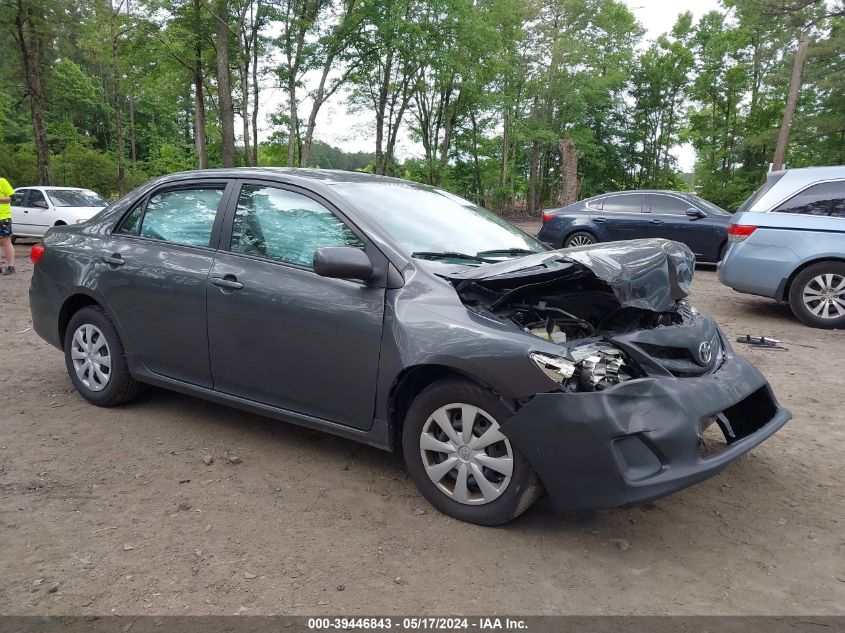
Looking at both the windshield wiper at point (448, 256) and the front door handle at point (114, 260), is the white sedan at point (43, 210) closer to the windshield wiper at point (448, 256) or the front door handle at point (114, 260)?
the front door handle at point (114, 260)

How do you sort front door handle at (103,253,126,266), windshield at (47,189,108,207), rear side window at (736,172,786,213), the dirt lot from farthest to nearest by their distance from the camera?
windshield at (47,189,108,207) → rear side window at (736,172,786,213) → front door handle at (103,253,126,266) → the dirt lot

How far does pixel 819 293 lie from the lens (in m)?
7.17

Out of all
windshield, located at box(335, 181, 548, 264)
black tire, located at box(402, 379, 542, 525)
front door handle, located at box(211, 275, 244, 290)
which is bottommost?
black tire, located at box(402, 379, 542, 525)

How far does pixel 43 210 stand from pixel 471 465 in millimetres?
16411

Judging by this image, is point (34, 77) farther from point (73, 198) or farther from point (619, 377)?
point (619, 377)

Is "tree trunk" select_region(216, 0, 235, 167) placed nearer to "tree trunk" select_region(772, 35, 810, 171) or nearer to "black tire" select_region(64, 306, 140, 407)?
"black tire" select_region(64, 306, 140, 407)

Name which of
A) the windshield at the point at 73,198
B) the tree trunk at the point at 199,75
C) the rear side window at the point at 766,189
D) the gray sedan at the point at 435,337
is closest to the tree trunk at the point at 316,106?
the tree trunk at the point at 199,75

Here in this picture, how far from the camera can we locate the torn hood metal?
2.90m

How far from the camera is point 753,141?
27.7 m

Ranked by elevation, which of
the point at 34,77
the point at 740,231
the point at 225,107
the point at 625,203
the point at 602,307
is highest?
the point at 34,77

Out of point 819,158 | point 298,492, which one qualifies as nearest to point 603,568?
point 298,492

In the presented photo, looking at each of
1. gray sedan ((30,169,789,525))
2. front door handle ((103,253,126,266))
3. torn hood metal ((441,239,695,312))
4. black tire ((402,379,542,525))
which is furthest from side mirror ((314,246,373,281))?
front door handle ((103,253,126,266))

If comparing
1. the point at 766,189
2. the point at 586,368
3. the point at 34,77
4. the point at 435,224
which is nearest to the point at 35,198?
the point at 34,77

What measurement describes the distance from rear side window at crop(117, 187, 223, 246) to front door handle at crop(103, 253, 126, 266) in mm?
204
